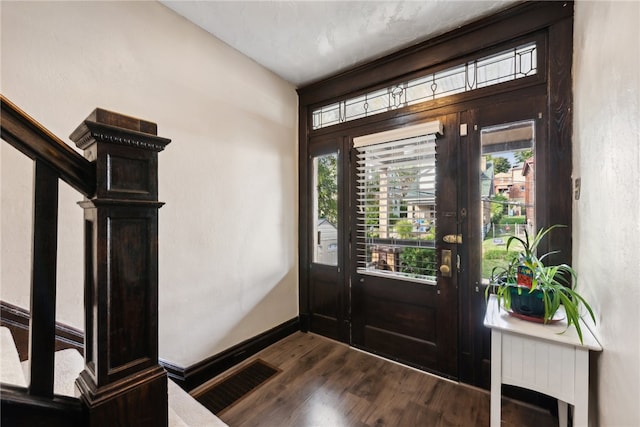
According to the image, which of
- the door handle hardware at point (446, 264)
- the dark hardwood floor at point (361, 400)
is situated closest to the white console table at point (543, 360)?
the dark hardwood floor at point (361, 400)

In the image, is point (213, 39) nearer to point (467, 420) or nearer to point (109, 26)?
point (109, 26)

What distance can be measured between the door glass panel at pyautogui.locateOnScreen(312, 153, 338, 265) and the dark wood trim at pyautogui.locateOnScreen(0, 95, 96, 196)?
2209 millimetres

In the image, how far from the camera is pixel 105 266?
25.7 inches

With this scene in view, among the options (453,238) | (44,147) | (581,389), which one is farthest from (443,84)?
(44,147)

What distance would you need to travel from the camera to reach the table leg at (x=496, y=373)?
1370 millimetres

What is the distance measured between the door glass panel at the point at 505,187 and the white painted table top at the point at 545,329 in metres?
0.53

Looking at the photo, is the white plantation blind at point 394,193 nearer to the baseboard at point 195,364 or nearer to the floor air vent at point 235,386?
the baseboard at point 195,364

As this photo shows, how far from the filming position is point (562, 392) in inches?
48.5

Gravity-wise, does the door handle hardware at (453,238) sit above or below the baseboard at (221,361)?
above

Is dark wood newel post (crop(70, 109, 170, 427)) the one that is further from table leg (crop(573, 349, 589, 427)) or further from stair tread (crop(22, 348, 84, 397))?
table leg (crop(573, 349, 589, 427))

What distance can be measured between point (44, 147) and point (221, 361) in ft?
6.69

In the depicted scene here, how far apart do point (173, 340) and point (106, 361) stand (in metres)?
1.43

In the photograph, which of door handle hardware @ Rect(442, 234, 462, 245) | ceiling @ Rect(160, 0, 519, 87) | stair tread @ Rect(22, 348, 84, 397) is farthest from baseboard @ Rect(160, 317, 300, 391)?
ceiling @ Rect(160, 0, 519, 87)

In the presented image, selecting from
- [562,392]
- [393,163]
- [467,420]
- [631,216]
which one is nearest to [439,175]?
[393,163]
